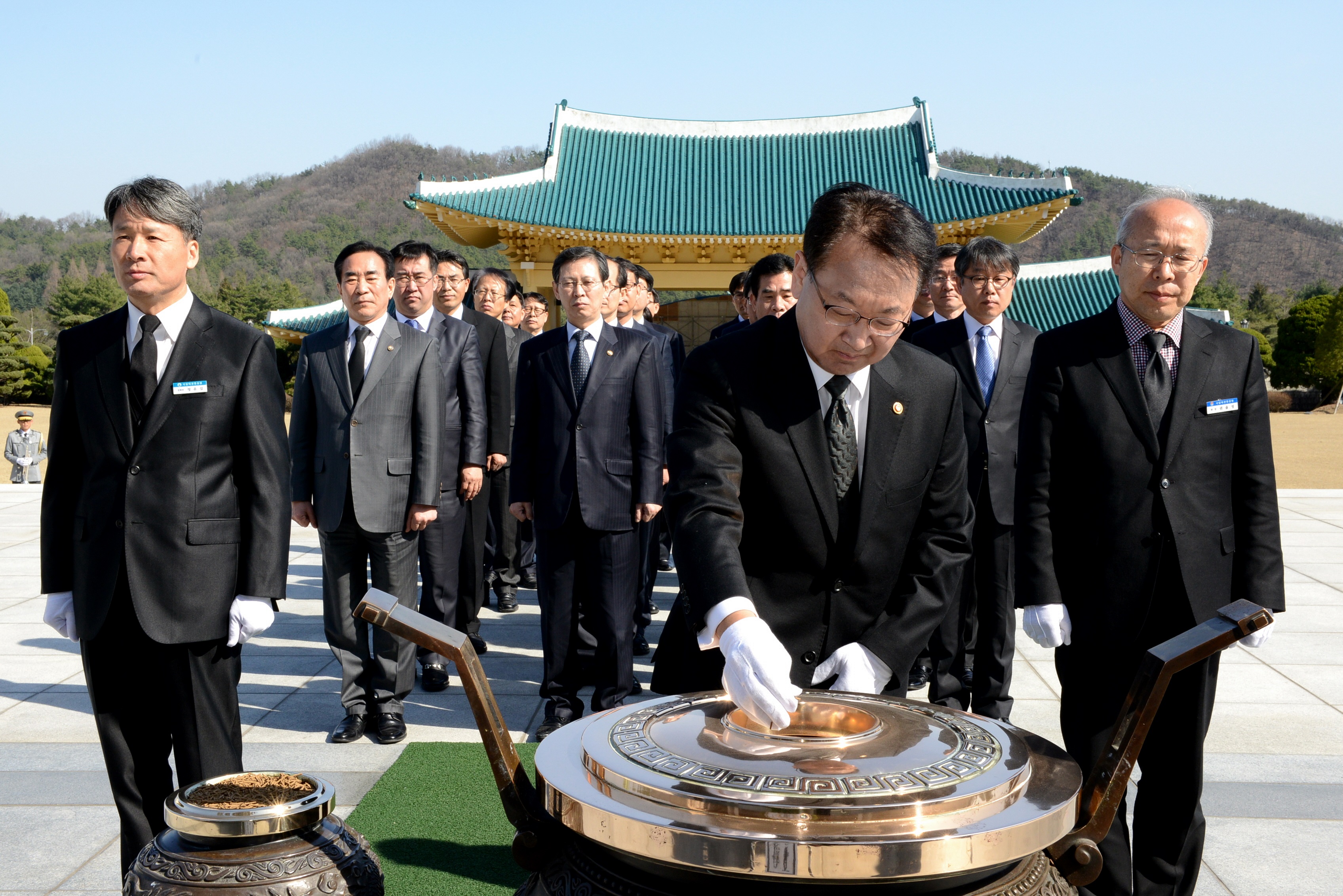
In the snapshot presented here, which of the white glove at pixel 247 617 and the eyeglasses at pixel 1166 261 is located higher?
the eyeglasses at pixel 1166 261

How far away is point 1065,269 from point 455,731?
18366 mm

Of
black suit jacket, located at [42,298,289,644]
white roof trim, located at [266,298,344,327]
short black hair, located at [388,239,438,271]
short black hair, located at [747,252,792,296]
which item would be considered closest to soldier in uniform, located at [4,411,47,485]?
white roof trim, located at [266,298,344,327]

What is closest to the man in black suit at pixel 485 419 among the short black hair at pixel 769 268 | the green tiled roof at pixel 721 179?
the short black hair at pixel 769 268

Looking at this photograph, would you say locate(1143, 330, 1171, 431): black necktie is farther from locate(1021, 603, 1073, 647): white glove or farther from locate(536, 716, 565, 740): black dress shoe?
locate(536, 716, 565, 740): black dress shoe

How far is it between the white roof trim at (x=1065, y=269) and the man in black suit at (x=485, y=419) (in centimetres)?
1597

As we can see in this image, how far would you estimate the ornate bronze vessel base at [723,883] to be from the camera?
3.84 ft

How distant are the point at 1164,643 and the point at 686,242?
1500cm

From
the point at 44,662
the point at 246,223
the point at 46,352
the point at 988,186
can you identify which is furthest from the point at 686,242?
the point at 246,223

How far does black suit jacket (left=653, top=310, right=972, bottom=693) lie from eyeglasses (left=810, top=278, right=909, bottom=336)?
0.18 metres

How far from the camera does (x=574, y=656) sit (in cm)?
439

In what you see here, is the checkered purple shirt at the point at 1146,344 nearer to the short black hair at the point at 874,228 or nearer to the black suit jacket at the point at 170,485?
the short black hair at the point at 874,228

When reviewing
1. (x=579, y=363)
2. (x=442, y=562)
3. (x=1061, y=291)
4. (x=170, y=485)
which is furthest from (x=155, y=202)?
(x=1061, y=291)

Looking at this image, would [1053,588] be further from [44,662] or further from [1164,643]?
[44,662]

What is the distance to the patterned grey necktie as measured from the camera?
464 centimetres
